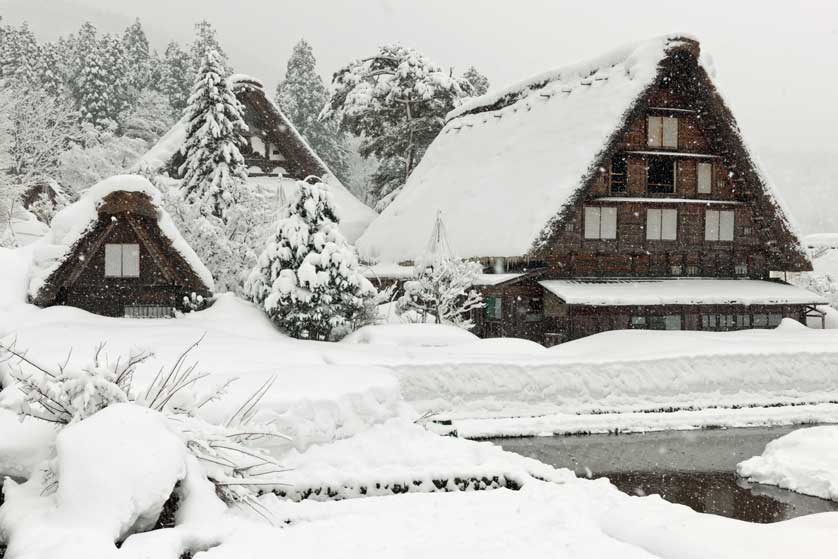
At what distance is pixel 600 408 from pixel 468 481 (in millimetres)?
8824

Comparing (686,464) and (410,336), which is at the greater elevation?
(410,336)

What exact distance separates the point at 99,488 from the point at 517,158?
24965mm

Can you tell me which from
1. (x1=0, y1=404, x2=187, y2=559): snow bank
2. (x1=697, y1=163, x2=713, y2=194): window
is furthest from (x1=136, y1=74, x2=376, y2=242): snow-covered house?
(x1=0, y1=404, x2=187, y2=559): snow bank

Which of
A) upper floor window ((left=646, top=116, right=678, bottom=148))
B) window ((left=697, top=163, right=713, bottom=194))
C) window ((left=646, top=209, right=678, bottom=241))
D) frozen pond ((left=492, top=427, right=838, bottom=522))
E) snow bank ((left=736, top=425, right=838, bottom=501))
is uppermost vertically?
upper floor window ((left=646, top=116, right=678, bottom=148))

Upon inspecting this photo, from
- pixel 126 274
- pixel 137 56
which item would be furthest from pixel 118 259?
pixel 137 56

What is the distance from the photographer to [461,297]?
2561 centimetres

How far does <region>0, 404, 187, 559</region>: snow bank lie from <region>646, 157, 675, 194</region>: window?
23224 millimetres

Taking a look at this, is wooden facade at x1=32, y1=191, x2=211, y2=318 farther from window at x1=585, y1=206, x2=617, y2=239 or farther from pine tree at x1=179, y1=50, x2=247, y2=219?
window at x1=585, y1=206, x2=617, y2=239

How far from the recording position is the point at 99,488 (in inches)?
249

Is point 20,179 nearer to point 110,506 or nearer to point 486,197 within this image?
point 486,197

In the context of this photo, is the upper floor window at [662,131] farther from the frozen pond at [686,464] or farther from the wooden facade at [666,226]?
the frozen pond at [686,464]

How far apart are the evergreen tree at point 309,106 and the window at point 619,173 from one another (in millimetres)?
31340

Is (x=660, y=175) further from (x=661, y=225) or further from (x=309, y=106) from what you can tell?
(x=309, y=106)

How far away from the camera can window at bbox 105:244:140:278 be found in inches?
798
